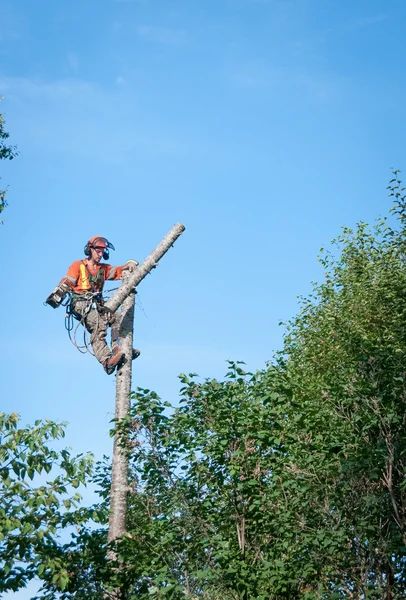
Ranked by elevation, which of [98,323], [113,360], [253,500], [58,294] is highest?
[58,294]

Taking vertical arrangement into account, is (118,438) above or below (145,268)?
below

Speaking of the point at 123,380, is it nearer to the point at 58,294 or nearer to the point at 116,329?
the point at 116,329

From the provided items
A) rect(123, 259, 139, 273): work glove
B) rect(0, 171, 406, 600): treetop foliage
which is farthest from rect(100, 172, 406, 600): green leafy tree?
rect(123, 259, 139, 273): work glove

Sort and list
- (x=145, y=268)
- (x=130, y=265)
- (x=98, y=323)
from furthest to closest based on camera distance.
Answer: (x=130, y=265)
(x=145, y=268)
(x=98, y=323)

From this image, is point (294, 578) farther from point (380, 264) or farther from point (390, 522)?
point (380, 264)

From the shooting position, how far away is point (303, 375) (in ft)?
85.7

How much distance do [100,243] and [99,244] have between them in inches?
1.3

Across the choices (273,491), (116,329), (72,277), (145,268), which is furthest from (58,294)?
(273,491)

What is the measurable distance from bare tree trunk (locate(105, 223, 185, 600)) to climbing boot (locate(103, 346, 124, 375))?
12cm

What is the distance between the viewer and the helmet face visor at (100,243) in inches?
707

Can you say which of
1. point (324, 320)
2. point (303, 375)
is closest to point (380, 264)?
point (324, 320)

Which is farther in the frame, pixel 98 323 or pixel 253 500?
pixel 98 323

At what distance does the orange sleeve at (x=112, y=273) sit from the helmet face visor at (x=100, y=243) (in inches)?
18.4

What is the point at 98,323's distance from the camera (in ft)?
56.0
